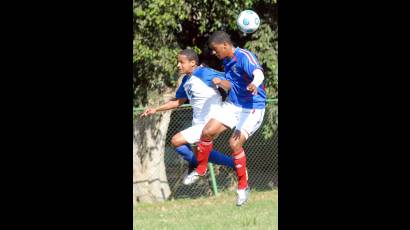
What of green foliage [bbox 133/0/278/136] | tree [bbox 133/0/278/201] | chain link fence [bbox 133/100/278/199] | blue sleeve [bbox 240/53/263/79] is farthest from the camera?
chain link fence [bbox 133/100/278/199]

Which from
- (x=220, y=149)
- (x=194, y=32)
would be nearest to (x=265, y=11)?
(x=194, y=32)

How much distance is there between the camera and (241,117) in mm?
8719

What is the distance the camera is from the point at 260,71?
8016mm

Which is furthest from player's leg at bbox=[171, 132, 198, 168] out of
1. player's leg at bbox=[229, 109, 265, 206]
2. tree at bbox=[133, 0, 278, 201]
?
tree at bbox=[133, 0, 278, 201]

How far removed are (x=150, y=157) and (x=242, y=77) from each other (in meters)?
6.92

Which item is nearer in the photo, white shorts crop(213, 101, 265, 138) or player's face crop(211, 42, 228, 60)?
player's face crop(211, 42, 228, 60)

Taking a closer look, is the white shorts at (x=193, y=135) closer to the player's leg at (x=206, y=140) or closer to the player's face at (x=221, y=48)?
the player's leg at (x=206, y=140)

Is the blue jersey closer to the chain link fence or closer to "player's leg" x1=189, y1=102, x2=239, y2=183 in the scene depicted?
"player's leg" x1=189, y1=102, x2=239, y2=183

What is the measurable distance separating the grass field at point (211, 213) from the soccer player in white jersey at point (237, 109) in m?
0.89

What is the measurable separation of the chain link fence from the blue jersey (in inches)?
211

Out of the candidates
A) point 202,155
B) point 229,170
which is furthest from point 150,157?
point 202,155

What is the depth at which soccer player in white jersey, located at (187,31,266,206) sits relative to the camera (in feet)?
27.6

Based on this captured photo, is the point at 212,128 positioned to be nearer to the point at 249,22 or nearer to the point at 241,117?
the point at 241,117
